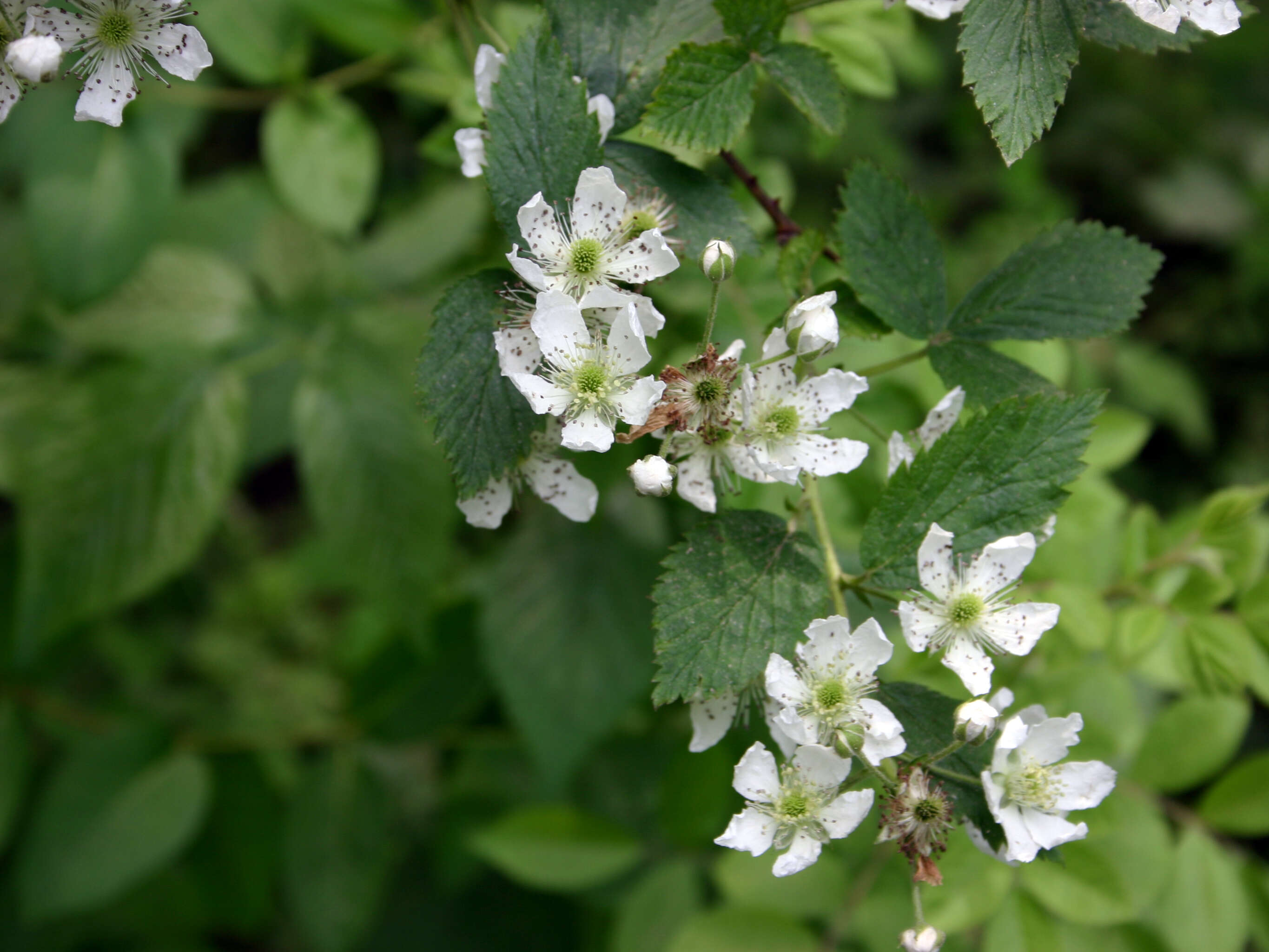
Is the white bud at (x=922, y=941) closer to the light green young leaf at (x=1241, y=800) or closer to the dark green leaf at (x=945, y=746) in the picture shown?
the dark green leaf at (x=945, y=746)

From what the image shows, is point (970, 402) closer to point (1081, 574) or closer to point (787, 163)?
point (1081, 574)

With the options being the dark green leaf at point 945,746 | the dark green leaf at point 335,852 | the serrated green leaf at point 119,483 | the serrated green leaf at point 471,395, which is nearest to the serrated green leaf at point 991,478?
the dark green leaf at point 945,746

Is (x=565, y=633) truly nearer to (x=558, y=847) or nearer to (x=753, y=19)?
(x=558, y=847)

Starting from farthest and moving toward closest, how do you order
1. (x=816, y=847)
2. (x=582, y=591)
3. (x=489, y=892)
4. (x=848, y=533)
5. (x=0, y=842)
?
(x=489, y=892) < (x=0, y=842) < (x=582, y=591) < (x=848, y=533) < (x=816, y=847)

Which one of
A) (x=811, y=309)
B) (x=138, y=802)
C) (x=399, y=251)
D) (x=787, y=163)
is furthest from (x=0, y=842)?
(x=787, y=163)

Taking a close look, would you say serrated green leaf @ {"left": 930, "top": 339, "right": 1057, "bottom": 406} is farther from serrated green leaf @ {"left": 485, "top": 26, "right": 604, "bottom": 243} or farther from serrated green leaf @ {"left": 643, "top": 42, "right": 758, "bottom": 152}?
serrated green leaf @ {"left": 485, "top": 26, "right": 604, "bottom": 243}

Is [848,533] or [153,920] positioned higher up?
[848,533]
